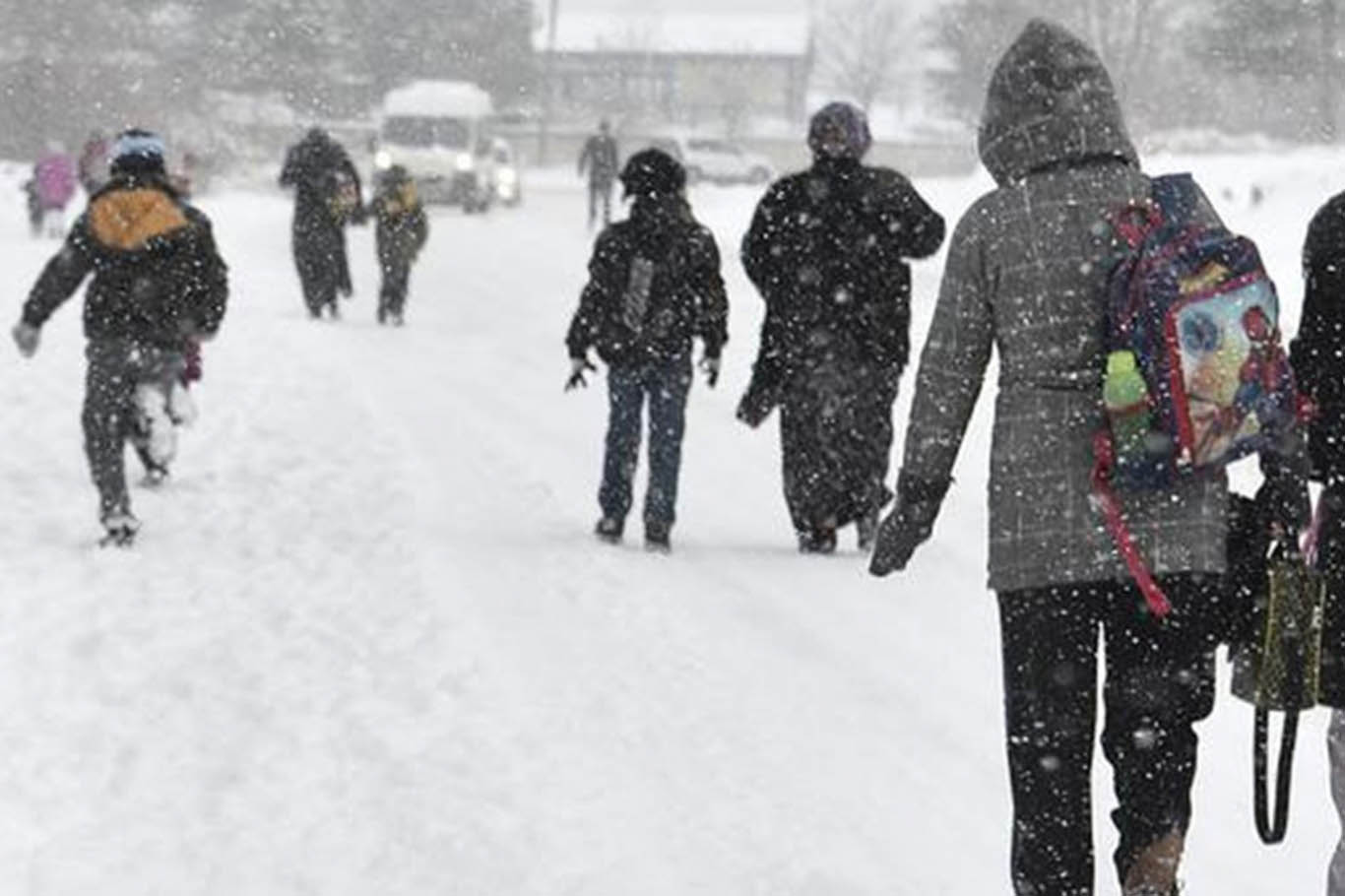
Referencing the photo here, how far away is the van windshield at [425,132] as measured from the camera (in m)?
41.8

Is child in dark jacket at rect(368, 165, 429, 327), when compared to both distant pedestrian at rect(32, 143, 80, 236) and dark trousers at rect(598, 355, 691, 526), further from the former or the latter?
distant pedestrian at rect(32, 143, 80, 236)

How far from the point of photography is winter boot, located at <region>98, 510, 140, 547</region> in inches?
358

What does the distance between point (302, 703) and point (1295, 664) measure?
3.56 m

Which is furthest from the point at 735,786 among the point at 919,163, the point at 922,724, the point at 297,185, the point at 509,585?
the point at 919,163

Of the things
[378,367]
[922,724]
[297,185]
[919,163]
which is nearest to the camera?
[922,724]

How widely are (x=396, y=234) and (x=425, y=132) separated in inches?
899

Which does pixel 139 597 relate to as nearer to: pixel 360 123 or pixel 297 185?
pixel 297 185

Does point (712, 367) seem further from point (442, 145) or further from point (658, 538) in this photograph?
point (442, 145)

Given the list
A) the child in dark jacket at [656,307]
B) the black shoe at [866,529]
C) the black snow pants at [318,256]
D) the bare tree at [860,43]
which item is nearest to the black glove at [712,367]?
the child in dark jacket at [656,307]

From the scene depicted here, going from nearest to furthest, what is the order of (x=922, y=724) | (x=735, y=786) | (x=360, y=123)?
(x=735, y=786) → (x=922, y=724) → (x=360, y=123)

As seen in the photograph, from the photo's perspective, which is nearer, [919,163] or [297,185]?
[297,185]

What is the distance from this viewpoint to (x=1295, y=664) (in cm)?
393

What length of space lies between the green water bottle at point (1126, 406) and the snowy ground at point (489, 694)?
1569 millimetres

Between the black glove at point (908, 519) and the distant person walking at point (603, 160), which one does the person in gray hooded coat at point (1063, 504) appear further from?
the distant person walking at point (603, 160)
